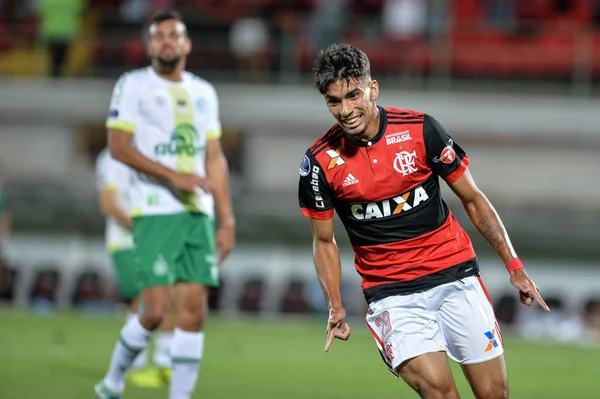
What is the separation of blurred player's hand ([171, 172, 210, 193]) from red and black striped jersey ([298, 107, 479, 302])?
1605 mm

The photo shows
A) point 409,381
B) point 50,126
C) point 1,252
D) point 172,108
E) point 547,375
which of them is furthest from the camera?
point 50,126

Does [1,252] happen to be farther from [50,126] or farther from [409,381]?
[409,381]

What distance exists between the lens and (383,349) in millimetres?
5738

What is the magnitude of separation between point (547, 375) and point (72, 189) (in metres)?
11.3

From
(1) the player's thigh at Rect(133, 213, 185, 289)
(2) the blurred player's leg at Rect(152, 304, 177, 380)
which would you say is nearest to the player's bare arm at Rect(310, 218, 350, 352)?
(1) the player's thigh at Rect(133, 213, 185, 289)

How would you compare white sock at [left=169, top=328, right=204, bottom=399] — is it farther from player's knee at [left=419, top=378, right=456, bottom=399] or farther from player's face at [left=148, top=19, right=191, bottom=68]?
player's knee at [left=419, top=378, right=456, bottom=399]

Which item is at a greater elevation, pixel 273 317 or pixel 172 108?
pixel 172 108

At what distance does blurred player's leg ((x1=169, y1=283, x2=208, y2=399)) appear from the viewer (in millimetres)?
6984

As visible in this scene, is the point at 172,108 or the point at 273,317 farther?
the point at 273,317

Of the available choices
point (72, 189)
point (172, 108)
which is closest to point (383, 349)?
point (172, 108)

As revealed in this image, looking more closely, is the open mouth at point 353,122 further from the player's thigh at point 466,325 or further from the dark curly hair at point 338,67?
the player's thigh at point 466,325

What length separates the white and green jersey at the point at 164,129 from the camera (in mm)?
7605

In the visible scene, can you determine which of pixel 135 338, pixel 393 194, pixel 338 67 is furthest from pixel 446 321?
pixel 135 338

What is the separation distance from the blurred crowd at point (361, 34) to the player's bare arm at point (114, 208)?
28.5 ft
